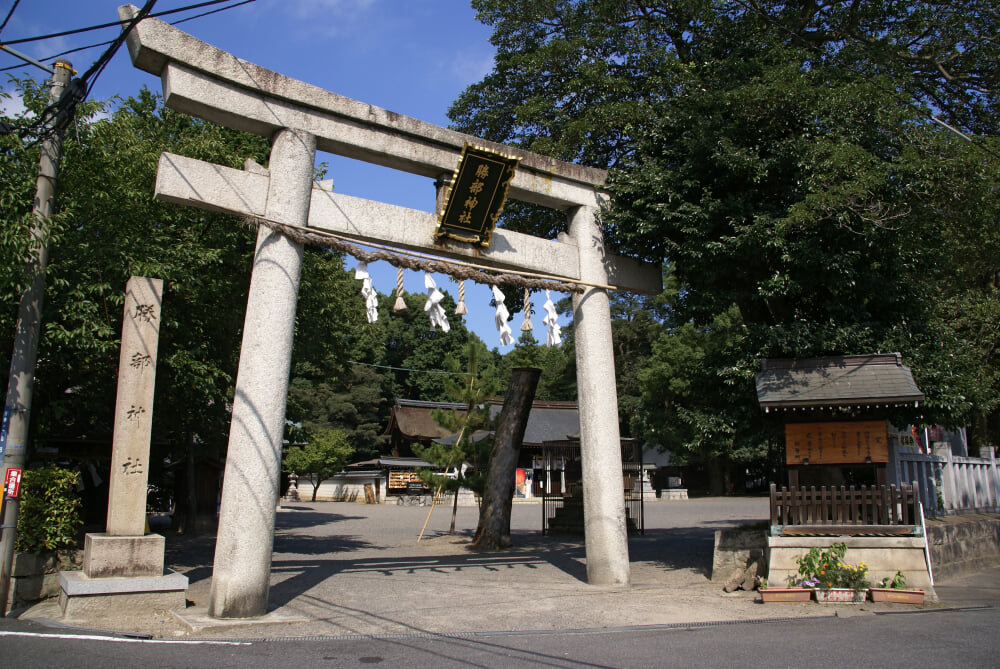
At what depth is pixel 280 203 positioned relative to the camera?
25.5ft

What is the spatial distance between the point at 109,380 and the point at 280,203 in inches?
182

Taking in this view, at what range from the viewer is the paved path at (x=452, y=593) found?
702cm

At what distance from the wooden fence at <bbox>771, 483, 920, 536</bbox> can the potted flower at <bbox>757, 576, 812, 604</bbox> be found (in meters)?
0.77

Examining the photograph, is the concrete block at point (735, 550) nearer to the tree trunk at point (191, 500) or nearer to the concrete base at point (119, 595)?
the concrete base at point (119, 595)

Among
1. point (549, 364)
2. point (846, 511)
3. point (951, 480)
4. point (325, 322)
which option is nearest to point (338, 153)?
point (846, 511)

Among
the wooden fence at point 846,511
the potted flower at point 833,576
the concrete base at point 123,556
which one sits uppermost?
the wooden fence at point 846,511

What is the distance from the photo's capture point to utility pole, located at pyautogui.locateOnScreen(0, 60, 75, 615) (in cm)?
754

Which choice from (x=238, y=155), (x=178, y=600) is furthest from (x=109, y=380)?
(x=238, y=155)

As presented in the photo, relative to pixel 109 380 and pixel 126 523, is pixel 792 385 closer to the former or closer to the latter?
pixel 126 523

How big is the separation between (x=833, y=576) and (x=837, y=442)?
2054 mm

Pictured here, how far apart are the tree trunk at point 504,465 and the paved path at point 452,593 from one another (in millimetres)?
570

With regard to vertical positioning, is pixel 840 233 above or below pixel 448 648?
above

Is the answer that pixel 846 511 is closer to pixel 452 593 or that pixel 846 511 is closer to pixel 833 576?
pixel 833 576

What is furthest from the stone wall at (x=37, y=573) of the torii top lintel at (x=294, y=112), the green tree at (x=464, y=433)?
the green tree at (x=464, y=433)
